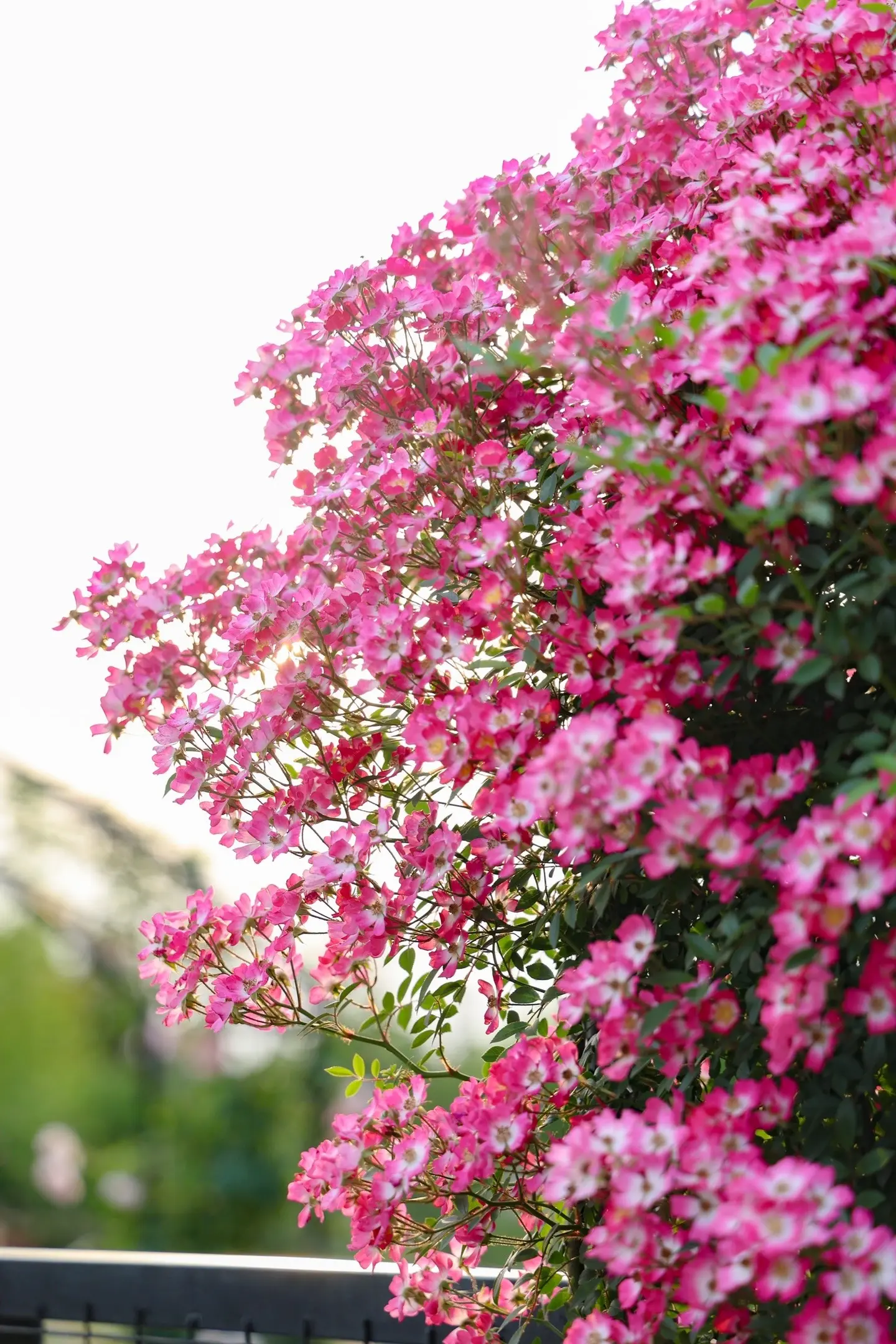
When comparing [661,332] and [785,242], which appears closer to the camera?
[661,332]

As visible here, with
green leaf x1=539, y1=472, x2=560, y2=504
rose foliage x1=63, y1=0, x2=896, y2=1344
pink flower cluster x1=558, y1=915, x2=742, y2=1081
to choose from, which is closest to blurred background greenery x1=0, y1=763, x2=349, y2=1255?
rose foliage x1=63, y1=0, x2=896, y2=1344

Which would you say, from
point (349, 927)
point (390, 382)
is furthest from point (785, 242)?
point (349, 927)

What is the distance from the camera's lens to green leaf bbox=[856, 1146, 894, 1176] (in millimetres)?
774

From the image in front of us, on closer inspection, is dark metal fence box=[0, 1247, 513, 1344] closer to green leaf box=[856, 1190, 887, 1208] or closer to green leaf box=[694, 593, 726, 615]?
green leaf box=[856, 1190, 887, 1208]

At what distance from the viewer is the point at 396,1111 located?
3.51ft

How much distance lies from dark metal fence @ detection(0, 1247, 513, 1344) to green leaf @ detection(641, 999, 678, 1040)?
2.21 feet

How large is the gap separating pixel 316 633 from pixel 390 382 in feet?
0.87

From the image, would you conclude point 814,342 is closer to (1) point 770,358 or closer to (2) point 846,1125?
(1) point 770,358

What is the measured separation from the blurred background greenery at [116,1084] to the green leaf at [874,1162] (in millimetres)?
5985

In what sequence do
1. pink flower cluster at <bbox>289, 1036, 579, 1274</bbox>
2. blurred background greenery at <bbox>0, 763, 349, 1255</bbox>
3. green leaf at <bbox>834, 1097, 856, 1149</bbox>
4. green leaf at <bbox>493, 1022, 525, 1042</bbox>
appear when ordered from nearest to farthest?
green leaf at <bbox>834, 1097, 856, 1149</bbox>
pink flower cluster at <bbox>289, 1036, 579, 1274</bbox>
green leaf at <bbox>493, 1022, 525, 1042</bbox>
blurred background greenery at <bbox>0, 763, 349, 1255</bbox>

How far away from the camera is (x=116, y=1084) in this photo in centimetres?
765

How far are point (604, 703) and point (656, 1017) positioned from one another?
0.99ft

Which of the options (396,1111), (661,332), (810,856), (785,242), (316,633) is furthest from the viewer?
(316,633)

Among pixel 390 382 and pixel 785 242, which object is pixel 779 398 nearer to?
pixel 785 242
